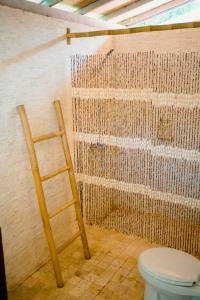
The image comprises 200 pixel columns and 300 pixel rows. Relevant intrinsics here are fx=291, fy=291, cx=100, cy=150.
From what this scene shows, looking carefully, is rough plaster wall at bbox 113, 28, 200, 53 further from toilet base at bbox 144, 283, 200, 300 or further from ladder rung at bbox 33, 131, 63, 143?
toilet base at bbox 144, 283, 200, 300

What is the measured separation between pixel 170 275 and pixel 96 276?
0.65m

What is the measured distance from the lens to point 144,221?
6.56 feet

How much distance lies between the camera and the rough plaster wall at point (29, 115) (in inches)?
64.7

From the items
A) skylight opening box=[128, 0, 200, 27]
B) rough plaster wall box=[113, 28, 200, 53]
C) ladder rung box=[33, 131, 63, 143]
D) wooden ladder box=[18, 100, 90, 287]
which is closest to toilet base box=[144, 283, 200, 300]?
wooden ladder box=[18, 100, 90, 287]

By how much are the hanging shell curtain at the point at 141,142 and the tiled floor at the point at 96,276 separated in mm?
209

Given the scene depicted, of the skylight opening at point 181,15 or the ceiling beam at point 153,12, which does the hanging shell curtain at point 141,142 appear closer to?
the ceiling beam at point 153,12

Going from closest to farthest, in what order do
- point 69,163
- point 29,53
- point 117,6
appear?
point 29,53
point 69,163
point 117,6

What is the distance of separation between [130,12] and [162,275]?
2060mm

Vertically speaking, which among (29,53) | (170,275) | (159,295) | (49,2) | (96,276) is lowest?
(96,276)

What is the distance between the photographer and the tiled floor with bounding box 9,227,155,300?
175 centimetres

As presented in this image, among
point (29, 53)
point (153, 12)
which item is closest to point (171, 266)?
point (29, 53)

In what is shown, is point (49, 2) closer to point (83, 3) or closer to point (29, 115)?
point (83, 3)

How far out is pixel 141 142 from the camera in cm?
188

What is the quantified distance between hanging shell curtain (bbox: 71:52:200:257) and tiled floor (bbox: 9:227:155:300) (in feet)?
0.69
